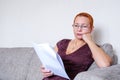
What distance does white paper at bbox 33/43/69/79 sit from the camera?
1.36m

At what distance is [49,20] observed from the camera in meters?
2.29

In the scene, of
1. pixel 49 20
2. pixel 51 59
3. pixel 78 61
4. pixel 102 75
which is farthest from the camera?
pixel 49 20

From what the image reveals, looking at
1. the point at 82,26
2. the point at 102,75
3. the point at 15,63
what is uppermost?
the point at 82,26

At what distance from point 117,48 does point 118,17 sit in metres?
0.27

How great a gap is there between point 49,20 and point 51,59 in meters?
0.95

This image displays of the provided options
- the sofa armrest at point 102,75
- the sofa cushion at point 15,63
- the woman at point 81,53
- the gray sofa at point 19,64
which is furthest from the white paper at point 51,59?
the sofa cushion at point 15,63

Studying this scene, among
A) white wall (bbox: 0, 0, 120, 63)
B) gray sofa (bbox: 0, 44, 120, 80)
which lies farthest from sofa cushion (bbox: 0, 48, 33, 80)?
white wall (bbox: 0, 0, 120, 63)

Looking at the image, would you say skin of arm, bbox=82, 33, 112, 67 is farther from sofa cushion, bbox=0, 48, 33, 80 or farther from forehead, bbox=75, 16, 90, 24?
sofa cushion, bbox=0, 48, 33, 80

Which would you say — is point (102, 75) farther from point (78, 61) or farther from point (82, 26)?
point (82, 26)

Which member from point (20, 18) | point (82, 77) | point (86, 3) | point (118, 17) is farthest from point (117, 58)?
point (20, 18)

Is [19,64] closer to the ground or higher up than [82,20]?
closer to the ground

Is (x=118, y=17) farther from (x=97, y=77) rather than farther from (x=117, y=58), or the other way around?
(x=97, y=77)

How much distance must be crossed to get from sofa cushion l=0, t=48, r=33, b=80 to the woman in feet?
1.64

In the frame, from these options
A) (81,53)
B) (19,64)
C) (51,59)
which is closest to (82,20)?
(81,53)
